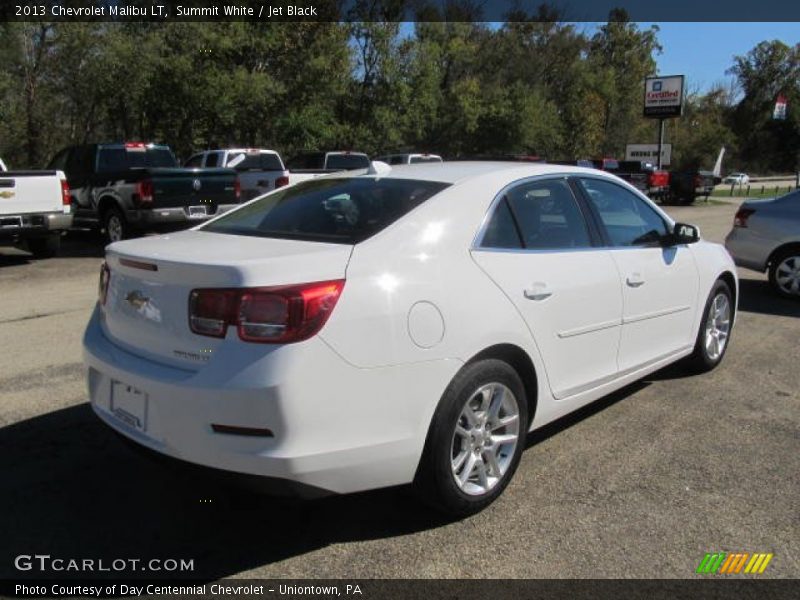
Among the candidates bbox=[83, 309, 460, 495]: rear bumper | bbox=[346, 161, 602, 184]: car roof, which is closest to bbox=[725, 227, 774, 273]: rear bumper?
bbox=[346, 161, 602, 184]: car roof

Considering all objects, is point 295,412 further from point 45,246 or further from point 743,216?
point 45,246

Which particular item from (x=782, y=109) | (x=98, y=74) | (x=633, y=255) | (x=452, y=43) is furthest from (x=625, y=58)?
(x=633, y=255)

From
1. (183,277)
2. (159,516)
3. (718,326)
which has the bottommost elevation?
(159,516)

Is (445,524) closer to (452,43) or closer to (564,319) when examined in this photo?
(564,319)

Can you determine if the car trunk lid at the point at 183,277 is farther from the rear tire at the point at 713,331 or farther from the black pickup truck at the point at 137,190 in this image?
the black pickup truck at the point at 137,190

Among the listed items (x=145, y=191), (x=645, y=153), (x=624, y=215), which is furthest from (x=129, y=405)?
(x=645, y=153)

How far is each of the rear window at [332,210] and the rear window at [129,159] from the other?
10.1 m

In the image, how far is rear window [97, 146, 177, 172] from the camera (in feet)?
43.7

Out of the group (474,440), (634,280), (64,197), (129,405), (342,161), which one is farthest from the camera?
(342,161)

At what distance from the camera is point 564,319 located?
3846mm

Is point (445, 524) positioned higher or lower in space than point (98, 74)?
lower

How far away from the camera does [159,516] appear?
345cm

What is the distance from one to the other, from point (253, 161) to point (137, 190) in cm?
616

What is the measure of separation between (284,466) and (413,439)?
581mm
